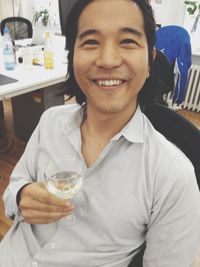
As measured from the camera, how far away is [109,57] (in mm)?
689

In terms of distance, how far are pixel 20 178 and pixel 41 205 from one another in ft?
0.75

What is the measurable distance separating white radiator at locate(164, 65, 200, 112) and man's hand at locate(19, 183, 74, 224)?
3123 mm

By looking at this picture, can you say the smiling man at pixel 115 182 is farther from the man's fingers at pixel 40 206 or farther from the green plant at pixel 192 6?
the green plant at pixel 192 6

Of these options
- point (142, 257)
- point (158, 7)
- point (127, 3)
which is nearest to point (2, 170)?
point (142, 257)

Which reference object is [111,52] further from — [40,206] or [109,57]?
[40,206]

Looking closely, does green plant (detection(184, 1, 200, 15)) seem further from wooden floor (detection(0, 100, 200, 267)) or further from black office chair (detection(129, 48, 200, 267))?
black office chair (detection(129, 48, 200, 267))

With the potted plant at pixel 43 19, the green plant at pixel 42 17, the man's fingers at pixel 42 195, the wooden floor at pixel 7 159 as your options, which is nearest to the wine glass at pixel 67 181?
the man's fingers at pixel 42 195

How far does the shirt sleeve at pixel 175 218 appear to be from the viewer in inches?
26.4

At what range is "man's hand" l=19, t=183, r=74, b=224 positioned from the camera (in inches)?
28.3

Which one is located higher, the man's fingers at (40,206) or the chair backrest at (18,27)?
the chair backrest at (18,27)

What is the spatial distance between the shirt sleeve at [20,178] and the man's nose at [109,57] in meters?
0.42

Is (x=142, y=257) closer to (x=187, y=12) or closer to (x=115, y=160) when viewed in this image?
(x=115, y=160)

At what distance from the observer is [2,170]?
228 centimetres

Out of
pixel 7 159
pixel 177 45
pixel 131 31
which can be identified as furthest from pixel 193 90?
pixel 131 31
